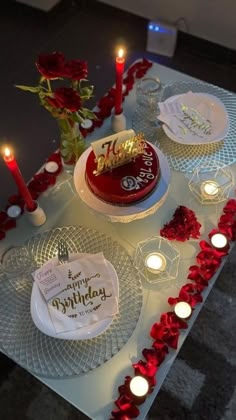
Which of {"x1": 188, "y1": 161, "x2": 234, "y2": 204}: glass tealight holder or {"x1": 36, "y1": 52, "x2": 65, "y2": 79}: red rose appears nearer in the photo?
{"x1": 36, "y1": 52, "x2": 65, "y2": 79}: red rose

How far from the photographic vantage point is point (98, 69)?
230cm

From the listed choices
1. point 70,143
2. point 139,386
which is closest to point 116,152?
point 70,143

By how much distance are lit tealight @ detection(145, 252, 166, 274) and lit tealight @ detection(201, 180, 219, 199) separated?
0.22 metres

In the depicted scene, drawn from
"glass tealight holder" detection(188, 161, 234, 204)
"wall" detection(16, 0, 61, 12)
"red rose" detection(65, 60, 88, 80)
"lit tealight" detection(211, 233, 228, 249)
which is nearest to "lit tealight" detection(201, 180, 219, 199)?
"glass tealight holder" detection(188, 161, 234, 204)

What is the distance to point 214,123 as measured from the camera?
4.36ft

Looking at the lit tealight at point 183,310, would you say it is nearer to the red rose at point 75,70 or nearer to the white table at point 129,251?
the white table at point 129,251

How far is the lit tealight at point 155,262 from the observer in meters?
1.13

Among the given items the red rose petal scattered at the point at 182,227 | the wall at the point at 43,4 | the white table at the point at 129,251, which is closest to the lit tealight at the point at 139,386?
the white table at the point at 129,251

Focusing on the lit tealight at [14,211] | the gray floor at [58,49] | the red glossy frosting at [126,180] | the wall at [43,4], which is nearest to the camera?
the red glossy frosting at [126,180]

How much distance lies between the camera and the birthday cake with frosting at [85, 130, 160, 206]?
3.60ft

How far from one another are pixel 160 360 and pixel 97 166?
1.57ft

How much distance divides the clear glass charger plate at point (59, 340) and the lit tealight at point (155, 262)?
1.5 inches

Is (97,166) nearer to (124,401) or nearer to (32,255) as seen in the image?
(32,255)

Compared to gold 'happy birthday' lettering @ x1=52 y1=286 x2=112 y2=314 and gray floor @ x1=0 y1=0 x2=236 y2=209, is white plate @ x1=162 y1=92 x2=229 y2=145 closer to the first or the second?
gold 'happy birthday' lettering @ x1=52 y1=286 x2=112 y2=314
